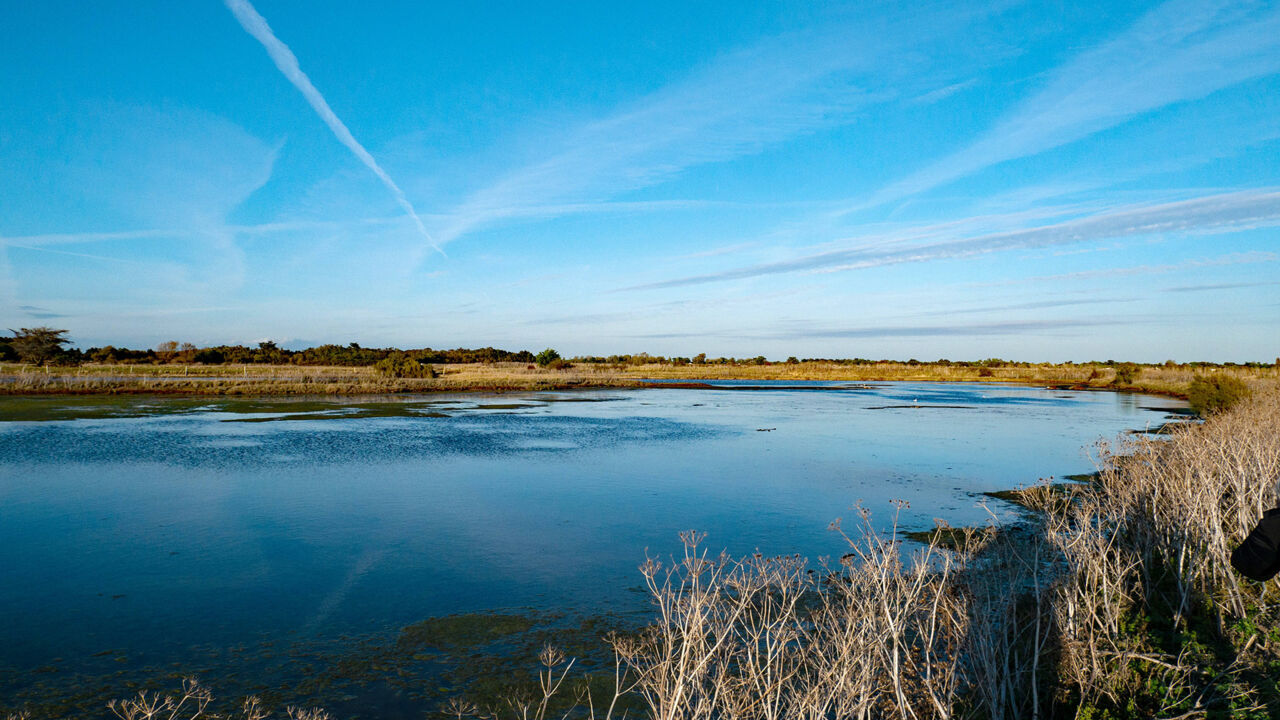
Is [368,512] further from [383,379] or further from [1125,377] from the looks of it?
[1125,377]

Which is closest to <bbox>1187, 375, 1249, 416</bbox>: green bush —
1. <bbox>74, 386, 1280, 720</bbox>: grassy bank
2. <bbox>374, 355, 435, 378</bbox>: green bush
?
<bbox>74, 386, 1280, 720</bbox>: grassy bank

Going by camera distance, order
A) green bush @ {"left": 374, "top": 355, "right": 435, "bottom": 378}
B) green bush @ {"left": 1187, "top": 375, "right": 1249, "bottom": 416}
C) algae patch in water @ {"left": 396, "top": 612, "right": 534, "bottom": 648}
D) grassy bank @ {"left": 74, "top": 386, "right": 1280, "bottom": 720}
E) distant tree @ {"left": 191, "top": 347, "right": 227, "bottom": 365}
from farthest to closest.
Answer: distant tree @ {"left": 191, "top": 347, "right": 227, "bottom": 365}, green bush @ {"left": 374, "top": 355, "right": 435, "bottom": 378}, green bush @ {"left": 1187, "top": 375, "right": 1249, "bottom": 416}, algae patch in water @ {"left": 396, "top": 612, "right": 534, "bottom": 648}, grassy bank @ {"left": 74, "top": 386, "right": 1280, "bottom": 720}

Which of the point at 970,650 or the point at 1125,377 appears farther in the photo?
the point at 1125,377

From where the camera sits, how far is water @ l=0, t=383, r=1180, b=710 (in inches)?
304

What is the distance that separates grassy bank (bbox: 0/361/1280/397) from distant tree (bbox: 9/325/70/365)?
936cm

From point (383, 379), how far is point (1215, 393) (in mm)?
49952

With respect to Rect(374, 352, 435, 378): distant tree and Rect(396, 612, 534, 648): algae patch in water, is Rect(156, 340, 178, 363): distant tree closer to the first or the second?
Rect(374, 352, 435, 378): distant tree

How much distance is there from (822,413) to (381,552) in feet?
102

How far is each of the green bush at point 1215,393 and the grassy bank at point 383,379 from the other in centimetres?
106

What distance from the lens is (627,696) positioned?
20.8 feet

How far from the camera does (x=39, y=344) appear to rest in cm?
6825

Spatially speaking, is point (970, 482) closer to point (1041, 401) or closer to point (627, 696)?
point (627, 696)

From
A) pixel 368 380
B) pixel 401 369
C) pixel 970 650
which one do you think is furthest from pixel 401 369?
pixel 970 650

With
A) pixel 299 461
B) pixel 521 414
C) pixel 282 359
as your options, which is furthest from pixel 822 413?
pixel 282 359
